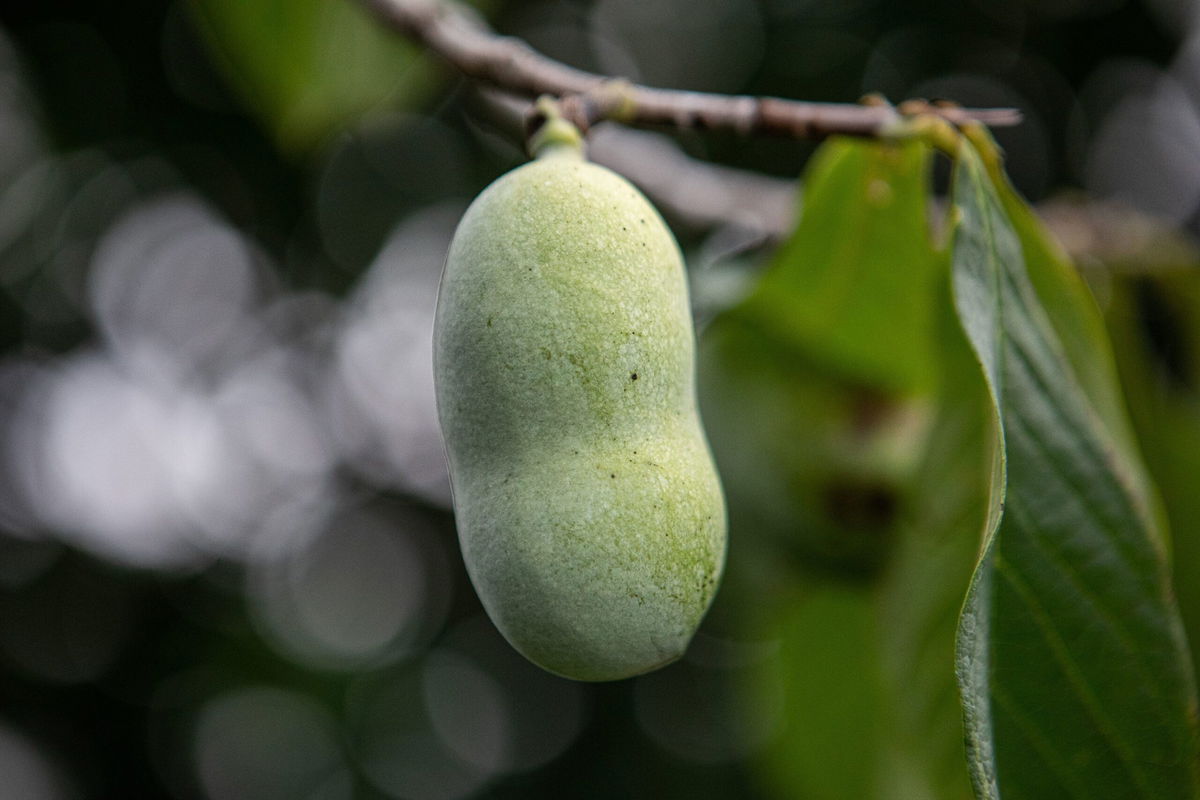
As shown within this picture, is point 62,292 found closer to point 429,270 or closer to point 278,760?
point 429,270

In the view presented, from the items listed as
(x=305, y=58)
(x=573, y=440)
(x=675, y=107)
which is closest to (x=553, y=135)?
(x=675, y=107)

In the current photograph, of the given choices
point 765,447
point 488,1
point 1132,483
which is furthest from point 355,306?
point 1132,483

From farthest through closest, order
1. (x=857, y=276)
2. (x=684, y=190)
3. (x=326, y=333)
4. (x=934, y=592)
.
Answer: (x=326, y=333)
(x=684, y=190)
(x=857, y=276)
(x=934, y=592)

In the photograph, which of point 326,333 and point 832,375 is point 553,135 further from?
point 326,333

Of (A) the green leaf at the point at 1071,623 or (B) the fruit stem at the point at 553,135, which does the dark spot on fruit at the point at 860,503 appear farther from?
(B) the fruit stem at the point at 553,135

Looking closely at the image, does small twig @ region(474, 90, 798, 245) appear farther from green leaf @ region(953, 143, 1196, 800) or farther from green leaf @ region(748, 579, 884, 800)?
green leaf @ region(953, 143, 1196, 800)
